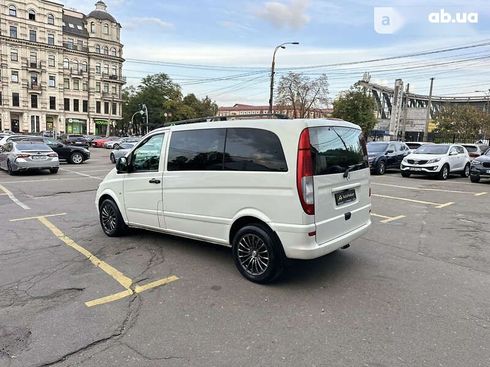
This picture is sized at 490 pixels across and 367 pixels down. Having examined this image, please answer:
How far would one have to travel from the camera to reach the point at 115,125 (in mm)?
83312

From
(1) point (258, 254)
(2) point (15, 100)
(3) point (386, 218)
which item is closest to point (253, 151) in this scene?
(1) point (258, 254)

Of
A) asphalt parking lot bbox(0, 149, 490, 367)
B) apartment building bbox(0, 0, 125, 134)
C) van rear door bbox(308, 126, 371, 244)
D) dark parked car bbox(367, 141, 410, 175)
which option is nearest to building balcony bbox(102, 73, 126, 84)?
apartment building bbox(0, 0, 125, 134)

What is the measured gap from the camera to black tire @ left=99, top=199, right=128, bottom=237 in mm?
6250

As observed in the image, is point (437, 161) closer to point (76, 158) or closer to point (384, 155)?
point (384, 155)

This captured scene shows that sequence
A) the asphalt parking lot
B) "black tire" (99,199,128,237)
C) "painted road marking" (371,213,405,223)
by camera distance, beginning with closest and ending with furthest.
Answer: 1. the asphalt parking lot
2. "black tire" (99,199,128,237)
3. "painted road marking" (371,213,405,223)

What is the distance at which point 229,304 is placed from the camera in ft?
12.8

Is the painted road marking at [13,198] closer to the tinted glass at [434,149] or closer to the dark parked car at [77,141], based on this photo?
the tinted glass at [434,149]

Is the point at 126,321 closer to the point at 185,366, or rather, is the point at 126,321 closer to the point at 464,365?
the point at 185,366

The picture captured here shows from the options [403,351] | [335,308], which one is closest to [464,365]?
[403,351]

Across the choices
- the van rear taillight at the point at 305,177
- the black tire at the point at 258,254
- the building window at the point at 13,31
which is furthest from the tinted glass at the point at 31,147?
the building window at the point at 13,31

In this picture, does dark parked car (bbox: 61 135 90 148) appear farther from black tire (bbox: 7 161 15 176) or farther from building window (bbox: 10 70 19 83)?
building window (bbox: 10 70 19 83)

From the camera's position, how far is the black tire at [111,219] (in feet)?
20.5

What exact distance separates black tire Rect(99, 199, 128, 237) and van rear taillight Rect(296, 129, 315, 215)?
3.46 meters

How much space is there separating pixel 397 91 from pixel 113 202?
65965 mm
